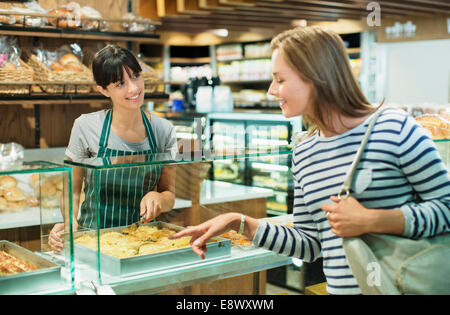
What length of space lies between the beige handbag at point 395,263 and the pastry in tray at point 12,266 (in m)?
0.97

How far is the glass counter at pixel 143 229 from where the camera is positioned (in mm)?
1705

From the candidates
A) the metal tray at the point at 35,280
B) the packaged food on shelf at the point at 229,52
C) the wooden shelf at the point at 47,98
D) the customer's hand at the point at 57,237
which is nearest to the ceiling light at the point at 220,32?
the packaged food on shelf at the point at 229,52

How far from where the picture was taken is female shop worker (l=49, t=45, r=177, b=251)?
5.75ft

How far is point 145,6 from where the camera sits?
6.28m

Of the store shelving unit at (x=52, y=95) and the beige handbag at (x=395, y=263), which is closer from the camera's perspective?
the beige handbag at (x=395, y=263)

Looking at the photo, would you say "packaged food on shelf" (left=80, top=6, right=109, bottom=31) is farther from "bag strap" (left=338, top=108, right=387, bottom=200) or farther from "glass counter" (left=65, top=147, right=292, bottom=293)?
"bag strap" (left=338, top=108, right=387, bottom=200)

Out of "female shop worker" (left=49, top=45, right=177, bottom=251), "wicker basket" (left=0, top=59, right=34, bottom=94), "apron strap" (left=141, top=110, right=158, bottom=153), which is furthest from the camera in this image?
"wicker basket" (left=0, top=59, right=34, bottom=94)

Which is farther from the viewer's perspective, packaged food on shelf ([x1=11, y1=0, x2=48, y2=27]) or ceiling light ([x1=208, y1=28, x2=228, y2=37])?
ceiling light ([x1=208, y1=28, x2=228, y2=37])

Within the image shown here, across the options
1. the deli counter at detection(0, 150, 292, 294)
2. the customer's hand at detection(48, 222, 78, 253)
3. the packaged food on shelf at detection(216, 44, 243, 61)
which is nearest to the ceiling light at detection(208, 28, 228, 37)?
the packaged food on shelf at detection(216, 44, 243, 61)

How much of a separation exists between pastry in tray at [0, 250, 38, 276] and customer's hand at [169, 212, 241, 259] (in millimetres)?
533

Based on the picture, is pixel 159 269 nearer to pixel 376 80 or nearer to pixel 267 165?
pixel 267 165

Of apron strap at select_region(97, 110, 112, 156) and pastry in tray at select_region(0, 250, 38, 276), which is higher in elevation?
apron strap at select_region(97, 110, 112, 156)

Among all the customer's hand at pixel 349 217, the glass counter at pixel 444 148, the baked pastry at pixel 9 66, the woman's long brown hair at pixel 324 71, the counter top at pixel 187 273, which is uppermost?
the baked pastry at pixel 9 66

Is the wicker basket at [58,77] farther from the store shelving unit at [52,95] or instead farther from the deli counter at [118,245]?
the deli counter at [118,245]
